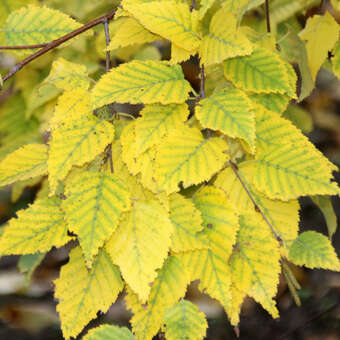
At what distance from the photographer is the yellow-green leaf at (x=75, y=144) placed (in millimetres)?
589

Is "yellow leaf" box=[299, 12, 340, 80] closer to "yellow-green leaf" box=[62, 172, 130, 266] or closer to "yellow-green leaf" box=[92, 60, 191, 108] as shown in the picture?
"yellow-green leaf" box=[92, 60, 191, 108]

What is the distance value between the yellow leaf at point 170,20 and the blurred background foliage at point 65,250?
158 millimetres

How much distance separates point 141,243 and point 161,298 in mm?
91

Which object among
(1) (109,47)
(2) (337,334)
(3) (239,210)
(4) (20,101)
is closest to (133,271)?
(3) (239,210)

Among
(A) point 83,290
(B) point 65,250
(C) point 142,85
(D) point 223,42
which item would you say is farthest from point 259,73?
(B) point 65,250

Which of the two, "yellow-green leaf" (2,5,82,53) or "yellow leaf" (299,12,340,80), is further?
"yellow leaf" (299,12,340,80)

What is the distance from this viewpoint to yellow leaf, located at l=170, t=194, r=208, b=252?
60cm

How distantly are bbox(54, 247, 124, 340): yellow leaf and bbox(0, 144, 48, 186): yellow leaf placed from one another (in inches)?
5.0

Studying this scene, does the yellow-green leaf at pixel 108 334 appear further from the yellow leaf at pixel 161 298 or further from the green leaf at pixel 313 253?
the green leaf at pixel 313 253

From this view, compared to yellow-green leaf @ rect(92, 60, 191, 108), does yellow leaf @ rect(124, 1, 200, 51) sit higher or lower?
higher

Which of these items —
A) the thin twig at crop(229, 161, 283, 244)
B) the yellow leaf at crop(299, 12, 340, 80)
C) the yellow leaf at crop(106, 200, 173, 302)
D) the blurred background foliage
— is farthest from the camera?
the blurred background foliage

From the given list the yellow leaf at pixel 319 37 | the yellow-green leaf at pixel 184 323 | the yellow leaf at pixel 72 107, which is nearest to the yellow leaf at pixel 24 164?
the yellow leaf at pixel 72 107

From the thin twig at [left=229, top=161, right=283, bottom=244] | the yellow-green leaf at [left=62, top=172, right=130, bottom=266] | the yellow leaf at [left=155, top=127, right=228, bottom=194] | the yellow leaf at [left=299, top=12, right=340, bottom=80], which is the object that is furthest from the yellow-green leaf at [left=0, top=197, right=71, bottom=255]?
the yellow leaf at [left=299, top=12, right=340, bottom=80]

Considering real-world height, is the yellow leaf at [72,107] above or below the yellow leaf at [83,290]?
above
